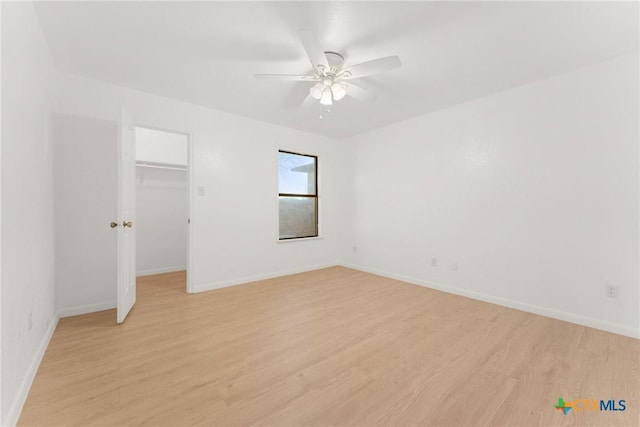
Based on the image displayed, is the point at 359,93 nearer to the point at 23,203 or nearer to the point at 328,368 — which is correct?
the point at 328,368

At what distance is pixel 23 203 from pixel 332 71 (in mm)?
2281

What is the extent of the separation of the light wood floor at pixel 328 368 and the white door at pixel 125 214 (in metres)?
0.21

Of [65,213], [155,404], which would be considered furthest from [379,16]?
[65,213]

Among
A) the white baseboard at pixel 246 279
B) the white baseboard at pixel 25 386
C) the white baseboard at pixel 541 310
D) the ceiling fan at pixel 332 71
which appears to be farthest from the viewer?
the white baseboard at pixel 246 279

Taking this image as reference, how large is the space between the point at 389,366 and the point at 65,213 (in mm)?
3245

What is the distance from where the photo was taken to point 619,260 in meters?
2.27

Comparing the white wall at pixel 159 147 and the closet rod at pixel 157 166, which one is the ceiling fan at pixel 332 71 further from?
the closet rod at pixel 157 166

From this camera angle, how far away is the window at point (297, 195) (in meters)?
4.39

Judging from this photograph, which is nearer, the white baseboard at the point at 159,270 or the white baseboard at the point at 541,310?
the white baseboard at the point at 541,310

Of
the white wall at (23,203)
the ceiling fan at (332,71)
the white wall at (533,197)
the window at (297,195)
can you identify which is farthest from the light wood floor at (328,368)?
the ceiling fan at (332,71)

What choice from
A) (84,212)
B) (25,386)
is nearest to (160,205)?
(84,212)

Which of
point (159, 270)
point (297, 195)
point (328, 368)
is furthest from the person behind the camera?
point (297, 195)

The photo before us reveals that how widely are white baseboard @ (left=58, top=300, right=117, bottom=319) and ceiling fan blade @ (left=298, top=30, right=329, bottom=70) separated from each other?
10.3ft

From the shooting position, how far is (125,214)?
99.5 inches
